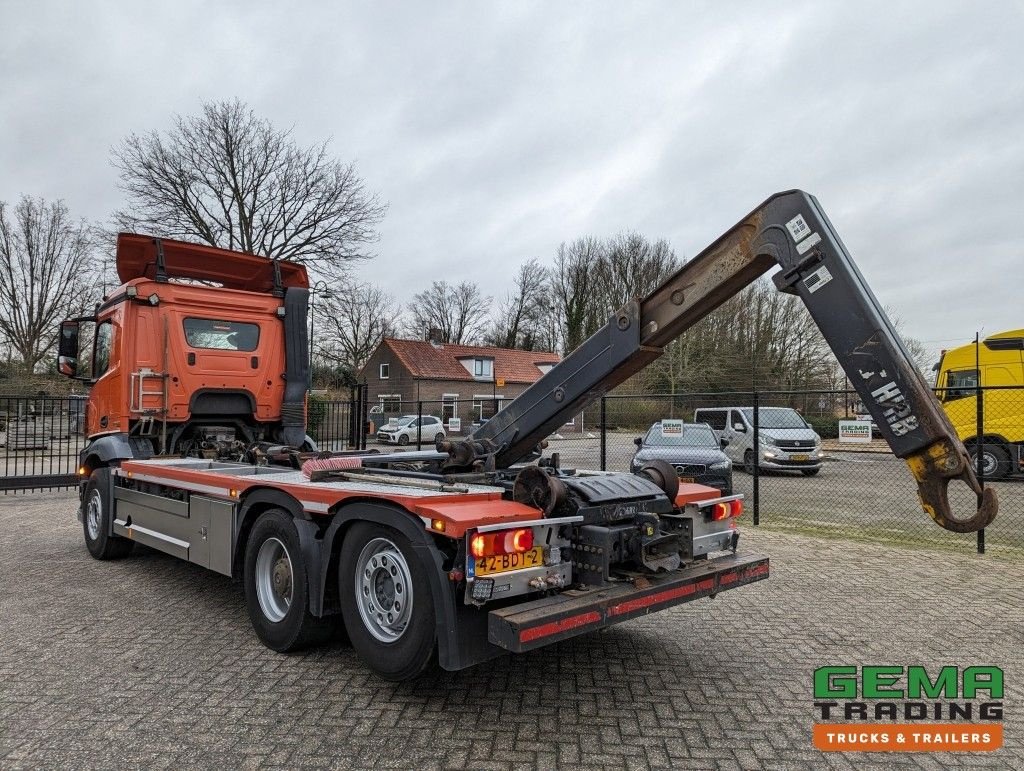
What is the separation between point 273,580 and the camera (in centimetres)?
441

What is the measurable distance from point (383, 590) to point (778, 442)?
14.1 metres

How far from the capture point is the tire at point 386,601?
10.7 ft

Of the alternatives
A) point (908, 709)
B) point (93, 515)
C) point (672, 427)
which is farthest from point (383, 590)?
point (672, 427)

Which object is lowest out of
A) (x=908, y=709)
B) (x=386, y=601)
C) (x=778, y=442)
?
(x=908, y=709)

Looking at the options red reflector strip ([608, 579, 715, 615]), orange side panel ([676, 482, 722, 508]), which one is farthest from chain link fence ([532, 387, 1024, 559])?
red reflector strip ([608, 579, 715, 615])

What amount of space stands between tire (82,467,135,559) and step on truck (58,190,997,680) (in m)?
0.34

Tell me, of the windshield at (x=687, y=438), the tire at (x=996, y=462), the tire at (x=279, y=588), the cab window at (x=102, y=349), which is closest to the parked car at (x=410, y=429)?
the windshield at (x=687, y=438)

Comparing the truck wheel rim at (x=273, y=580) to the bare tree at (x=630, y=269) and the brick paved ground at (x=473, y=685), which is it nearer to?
the brick paved ground at (x=473, y=685)

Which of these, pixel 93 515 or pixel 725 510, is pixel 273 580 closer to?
pixel 725 510

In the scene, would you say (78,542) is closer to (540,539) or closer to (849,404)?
(540,539)

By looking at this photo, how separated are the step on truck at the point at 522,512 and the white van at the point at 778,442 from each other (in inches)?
441

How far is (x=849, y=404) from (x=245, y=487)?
35.3ft

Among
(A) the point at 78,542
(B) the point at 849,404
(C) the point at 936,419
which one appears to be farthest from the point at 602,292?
(C) the point at 936,419

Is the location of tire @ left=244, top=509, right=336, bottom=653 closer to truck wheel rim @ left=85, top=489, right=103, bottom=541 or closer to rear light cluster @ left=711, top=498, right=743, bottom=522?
rear light cluster @ left=711, top=498, right=743, bottom=522
